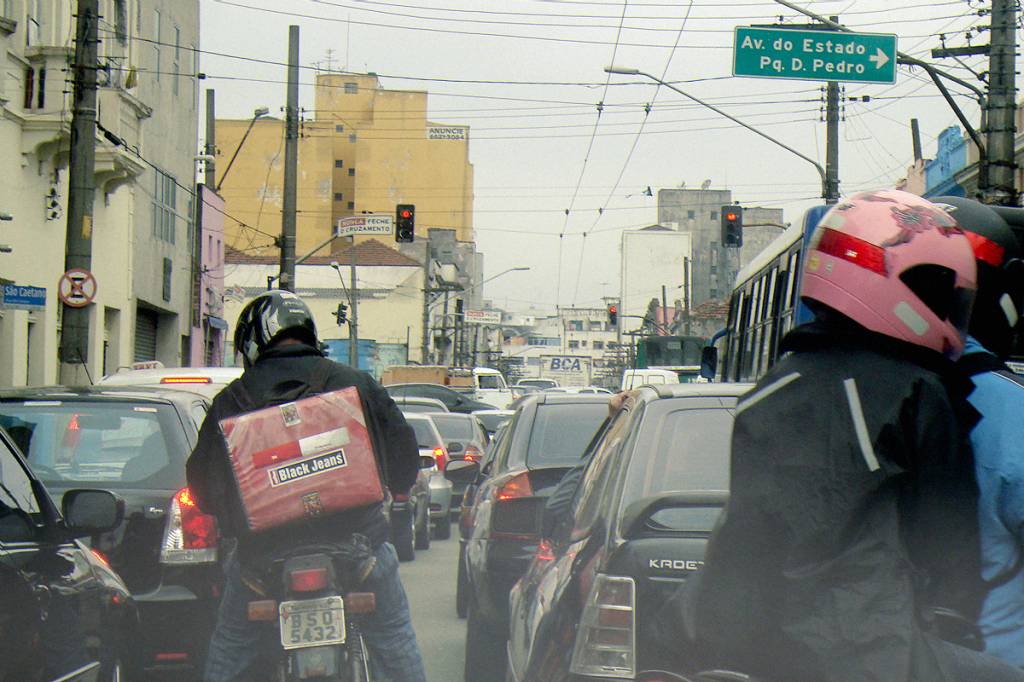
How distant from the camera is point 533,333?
183 m

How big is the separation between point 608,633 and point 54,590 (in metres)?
1.52

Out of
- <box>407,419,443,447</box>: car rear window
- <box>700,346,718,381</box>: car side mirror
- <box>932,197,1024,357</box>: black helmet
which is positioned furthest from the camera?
<box>700,346,718,381</box>: car side mirror

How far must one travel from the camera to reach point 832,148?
25.2 metres

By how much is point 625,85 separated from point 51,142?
13.2 m

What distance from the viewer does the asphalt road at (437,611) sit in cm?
841

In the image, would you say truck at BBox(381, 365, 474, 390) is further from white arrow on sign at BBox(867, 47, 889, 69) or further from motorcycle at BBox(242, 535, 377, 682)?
motorcycle at BBox(242, 535, 377, 682)

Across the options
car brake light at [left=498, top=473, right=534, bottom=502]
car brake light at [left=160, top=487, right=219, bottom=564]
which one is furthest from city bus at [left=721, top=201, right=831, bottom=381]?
car brake light at [left=160, top=487, right=219, bottom=564]

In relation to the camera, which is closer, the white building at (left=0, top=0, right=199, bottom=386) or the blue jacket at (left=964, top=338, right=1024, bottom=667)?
the blue jacket at (left=964, top=338, right=1024, bottom=667)

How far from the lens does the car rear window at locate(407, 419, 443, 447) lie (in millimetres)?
16578

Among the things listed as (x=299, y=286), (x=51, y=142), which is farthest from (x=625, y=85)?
(x=299, y=286)

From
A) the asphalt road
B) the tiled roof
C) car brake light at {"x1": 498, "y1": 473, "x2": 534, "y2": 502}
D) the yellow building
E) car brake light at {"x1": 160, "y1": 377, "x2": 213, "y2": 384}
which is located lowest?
the asphalt road

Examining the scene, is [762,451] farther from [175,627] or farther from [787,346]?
[175,627]

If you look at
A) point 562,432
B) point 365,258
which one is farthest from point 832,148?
point 365,258

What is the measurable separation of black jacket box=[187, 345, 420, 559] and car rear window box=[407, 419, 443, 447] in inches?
452
